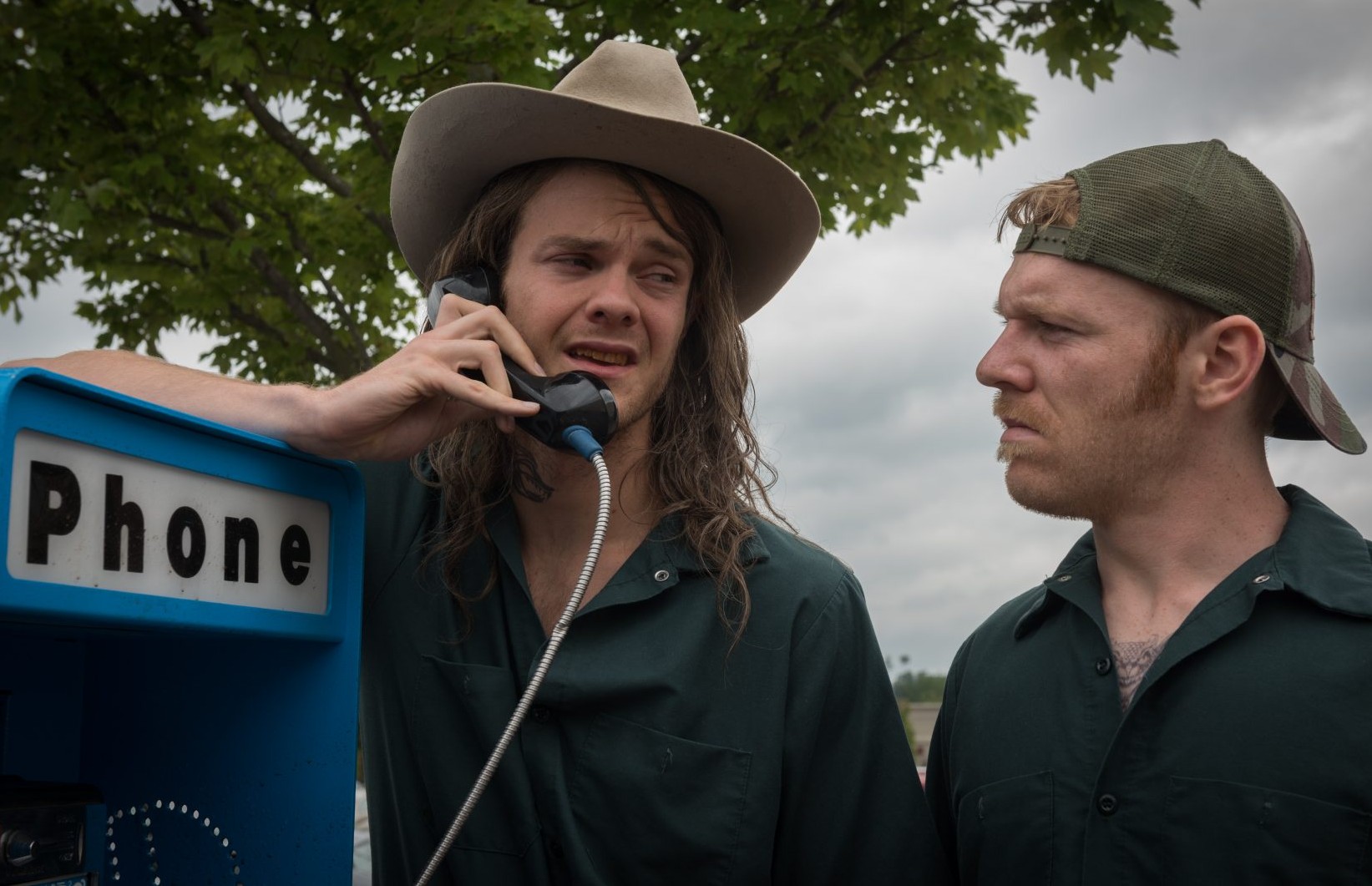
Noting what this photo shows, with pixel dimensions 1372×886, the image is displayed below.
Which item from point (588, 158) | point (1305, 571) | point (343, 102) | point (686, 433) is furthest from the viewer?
point (343, 102)

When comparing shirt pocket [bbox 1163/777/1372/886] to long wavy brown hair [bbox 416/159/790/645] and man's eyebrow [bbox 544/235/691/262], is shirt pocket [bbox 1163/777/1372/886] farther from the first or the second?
man's eyebrow [bbox 544/235/691/262]

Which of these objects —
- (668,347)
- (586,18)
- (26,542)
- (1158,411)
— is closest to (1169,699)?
Answer: (1158,411)

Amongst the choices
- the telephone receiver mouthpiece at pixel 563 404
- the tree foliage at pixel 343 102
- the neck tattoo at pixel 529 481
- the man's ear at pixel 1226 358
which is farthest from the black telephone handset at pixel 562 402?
the tree foliage at pixel 343 102

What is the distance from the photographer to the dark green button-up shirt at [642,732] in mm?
2338

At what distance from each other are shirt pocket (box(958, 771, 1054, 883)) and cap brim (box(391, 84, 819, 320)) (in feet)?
4.07

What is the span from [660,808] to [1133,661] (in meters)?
0.87

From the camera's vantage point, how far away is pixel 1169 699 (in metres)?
2.23

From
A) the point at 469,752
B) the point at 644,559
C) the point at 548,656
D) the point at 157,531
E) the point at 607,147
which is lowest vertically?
the point at 469,752

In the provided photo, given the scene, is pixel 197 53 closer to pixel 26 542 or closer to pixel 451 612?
pixel 451 612

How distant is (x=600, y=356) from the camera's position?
260 centimetres

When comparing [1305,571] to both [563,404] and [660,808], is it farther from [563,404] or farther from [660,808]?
[563,404]

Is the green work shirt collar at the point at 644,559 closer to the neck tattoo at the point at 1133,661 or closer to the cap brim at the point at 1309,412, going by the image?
the neck tattoo at the point at 1133,661

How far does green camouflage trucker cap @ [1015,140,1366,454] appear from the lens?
2473mm

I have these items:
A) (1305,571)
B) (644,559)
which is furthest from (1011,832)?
(644,559)
